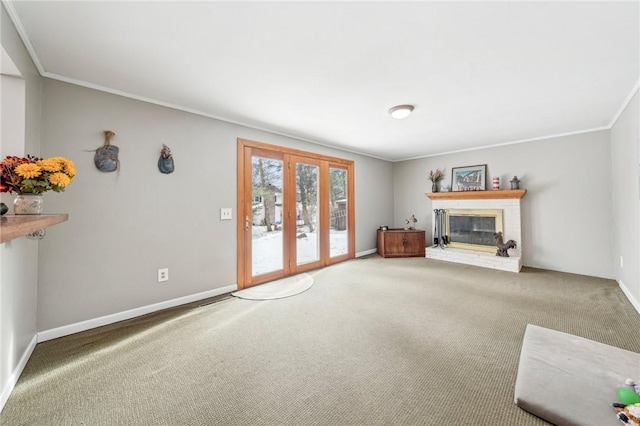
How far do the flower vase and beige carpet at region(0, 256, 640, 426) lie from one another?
112cm

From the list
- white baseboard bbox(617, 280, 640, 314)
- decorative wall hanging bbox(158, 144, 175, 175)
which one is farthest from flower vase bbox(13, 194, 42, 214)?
white baseboard bbox(617, 280, 640, 314)

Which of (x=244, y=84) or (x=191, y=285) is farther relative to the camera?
(x=191, y=285)

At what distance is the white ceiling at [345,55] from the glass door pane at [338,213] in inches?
72.1

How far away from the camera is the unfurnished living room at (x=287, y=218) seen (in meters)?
1.44

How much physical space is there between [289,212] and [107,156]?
2299 millimetres

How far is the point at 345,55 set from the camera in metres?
1.86

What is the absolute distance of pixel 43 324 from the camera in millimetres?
2100

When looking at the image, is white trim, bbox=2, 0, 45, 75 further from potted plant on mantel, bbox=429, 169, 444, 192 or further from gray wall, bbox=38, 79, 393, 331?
potted plant on mantel, bbox=429, 169, 444, 192

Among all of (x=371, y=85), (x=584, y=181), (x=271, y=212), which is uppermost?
(x=371, y=85)

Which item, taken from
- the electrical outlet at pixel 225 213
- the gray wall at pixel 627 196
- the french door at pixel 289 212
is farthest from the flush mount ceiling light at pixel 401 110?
the electrical outlet at pixel 225 213

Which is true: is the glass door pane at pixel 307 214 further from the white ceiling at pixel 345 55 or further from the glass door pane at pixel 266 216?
the white ceiling at pixel 345 55

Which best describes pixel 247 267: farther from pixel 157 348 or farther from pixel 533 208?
pixel 533 208

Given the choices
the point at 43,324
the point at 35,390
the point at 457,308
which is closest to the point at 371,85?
the point at 457,308

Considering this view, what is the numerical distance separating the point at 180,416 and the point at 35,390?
1.03m
